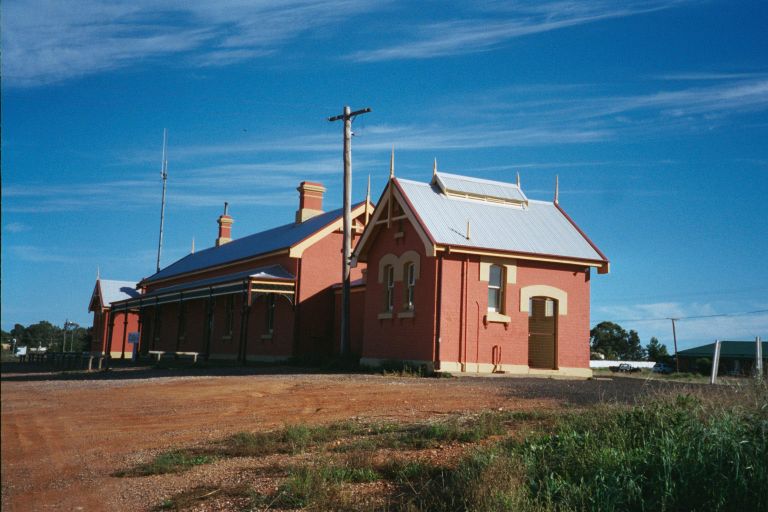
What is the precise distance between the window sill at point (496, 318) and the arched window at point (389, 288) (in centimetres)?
330

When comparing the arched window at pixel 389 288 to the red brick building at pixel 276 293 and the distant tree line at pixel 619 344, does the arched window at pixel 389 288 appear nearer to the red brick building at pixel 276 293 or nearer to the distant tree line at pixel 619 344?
the red brick building at pixel 276 293

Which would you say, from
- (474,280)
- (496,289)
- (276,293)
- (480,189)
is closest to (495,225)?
(480,189)

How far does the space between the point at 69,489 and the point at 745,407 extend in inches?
267

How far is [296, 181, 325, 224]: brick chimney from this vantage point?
34781 millimetres

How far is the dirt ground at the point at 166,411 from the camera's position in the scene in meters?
5.74

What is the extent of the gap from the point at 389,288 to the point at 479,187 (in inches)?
181

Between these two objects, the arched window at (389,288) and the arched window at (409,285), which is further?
the arched window at (389,288)

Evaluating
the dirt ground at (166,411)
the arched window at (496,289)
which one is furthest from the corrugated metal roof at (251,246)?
the dirt ground at (166,411)

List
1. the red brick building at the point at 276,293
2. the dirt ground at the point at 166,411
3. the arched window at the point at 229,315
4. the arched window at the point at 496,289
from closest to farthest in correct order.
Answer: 1. the dirt ground at the point at 166,411
2. the arched window at the point at 496,289
3. the red brick building at the point at 276,293
4. the arched window at the point at 229,315

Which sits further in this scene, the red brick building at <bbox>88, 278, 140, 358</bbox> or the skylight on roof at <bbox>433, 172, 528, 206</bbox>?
the red brick building at <bbox>88, 278, 140, 358</bbox>

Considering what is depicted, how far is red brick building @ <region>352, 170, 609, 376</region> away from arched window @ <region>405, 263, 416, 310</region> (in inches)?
1.4

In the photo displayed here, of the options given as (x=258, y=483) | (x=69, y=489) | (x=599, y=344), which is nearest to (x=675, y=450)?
(x=258, y=483)

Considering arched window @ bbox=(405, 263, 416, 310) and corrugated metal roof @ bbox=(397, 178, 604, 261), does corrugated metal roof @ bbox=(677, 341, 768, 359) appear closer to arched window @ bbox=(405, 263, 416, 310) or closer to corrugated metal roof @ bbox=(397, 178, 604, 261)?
corrugated metal roof @ bbox=(397, 178, 604, 261)

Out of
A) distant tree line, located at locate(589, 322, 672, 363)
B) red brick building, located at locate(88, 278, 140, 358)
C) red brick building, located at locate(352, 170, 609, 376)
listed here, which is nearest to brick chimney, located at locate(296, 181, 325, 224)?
red brick building, located at locate(352, 170, 609, 376)
